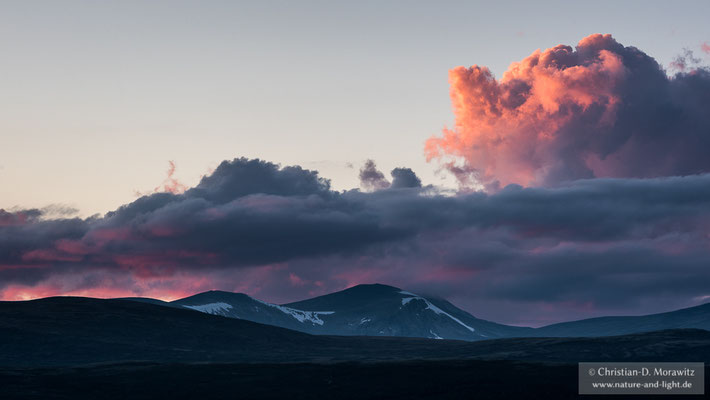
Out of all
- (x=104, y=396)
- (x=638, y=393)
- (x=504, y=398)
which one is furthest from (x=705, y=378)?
(x=104, y=396)

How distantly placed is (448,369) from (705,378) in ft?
175

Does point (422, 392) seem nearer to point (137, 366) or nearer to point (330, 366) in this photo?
point (330, 366)

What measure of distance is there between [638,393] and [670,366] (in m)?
70.4

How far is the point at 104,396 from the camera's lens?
473 feet

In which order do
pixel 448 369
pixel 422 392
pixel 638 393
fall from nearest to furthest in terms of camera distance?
pixel 638 393 → pixel 422 392 → pixel 448 369

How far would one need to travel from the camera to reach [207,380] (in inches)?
6388

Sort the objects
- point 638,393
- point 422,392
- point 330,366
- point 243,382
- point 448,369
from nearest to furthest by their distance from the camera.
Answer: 1. point 638,393
2. point 422,392
3. point 243,382
4. point 448,369
5. point 330,366

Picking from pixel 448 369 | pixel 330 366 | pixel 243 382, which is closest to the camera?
pixel 243 382

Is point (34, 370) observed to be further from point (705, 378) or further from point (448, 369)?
point (705, 378)

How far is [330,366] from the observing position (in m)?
188

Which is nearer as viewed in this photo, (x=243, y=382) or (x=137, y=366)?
(x=243, y=382)

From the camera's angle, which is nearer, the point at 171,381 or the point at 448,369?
the point at 171,381

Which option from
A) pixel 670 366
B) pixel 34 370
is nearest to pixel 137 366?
pixel 34 370

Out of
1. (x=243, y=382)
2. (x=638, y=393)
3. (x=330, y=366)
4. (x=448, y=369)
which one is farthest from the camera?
(x=330, y=366)
